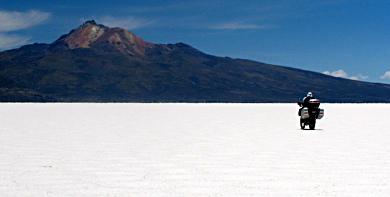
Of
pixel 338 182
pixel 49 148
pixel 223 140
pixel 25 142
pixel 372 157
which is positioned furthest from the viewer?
pixel 223 140

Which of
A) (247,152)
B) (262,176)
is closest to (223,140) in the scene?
(247,152)

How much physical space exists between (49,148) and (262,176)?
8002 mm

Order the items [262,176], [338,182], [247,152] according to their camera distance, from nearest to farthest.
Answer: [338,182] → [262,176] → [247,152]

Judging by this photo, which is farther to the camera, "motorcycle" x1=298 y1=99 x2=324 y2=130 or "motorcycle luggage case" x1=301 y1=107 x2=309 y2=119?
Result: "motorcycle luggage case" x1=301 y1=107 x2=309 y2=119

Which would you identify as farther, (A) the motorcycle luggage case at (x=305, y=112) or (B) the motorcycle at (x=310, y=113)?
(A) the motorcycle luggage case at (x=305, y=112)

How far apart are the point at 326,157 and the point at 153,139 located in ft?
25.0

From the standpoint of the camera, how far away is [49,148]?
58.9ft

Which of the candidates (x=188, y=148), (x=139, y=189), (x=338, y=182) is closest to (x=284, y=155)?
(x=188, y=148)

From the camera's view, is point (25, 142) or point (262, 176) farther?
point (25, 142)

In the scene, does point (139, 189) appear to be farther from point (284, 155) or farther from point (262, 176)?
point (284, 155)

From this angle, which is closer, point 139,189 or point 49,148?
point 139,189

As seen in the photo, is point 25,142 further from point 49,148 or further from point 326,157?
point 326,157

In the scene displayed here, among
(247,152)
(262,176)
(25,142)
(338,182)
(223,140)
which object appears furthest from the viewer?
(223,140)

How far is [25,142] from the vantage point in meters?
20.0
